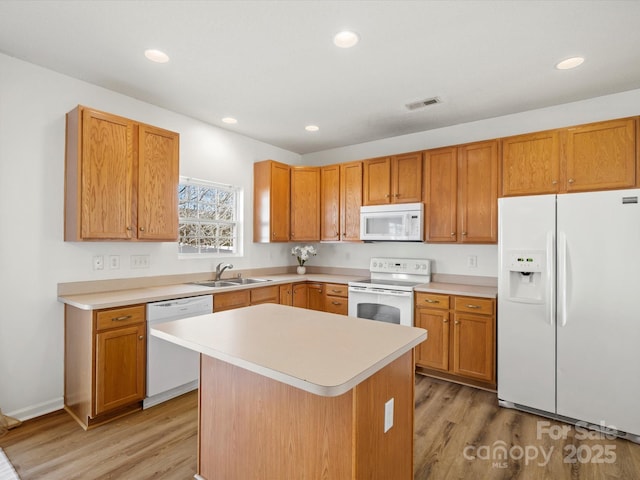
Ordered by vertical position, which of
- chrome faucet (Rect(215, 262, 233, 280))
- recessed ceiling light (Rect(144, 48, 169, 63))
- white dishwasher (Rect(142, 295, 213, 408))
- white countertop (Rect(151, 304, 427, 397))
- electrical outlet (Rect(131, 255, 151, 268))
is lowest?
white dishwasher (Rect(142, 295, 213, 408))

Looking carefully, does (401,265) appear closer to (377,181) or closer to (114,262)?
(377,181)

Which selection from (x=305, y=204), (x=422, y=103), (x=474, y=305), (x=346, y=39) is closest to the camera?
(x=346, y=39)

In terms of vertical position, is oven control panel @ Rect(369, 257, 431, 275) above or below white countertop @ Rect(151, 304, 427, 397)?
above

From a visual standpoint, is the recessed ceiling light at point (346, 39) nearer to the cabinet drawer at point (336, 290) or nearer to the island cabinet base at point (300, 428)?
the island cabinet base at point (300, 428)

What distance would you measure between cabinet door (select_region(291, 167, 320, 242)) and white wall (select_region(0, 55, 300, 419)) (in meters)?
2.11

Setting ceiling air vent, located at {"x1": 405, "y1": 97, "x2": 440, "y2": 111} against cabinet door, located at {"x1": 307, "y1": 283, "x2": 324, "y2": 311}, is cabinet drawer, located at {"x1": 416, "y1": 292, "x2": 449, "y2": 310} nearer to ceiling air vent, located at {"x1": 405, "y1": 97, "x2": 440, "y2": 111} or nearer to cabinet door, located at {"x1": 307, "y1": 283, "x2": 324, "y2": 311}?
cabinet door, located at {"x1": 307, "y1": 283, "x2": 324, "y2": 311}

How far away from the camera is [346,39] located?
7.21 feet

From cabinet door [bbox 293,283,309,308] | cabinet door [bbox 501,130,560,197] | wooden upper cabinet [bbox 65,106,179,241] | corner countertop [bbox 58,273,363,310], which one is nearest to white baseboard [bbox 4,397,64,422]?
corner countertop [bbox 58,273,363,310]

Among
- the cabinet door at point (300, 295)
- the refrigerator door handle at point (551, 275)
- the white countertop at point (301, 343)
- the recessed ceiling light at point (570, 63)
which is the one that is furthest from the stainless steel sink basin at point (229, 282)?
the recessed ceiling light at point (570, 63)

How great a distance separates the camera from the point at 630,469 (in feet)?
6.59

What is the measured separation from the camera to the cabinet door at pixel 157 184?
2.87m

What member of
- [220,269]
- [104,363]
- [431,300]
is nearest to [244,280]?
[220,269]

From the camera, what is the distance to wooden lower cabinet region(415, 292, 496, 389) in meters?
3.03

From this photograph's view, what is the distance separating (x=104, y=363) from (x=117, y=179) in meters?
1.40
